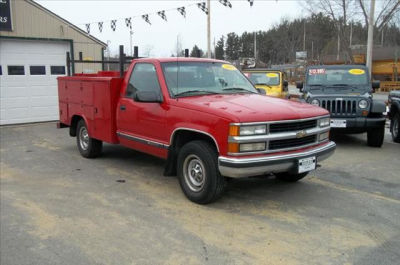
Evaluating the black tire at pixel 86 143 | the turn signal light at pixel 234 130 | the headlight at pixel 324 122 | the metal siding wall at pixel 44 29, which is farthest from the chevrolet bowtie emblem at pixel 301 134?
the metal siding wall at pixel 44 29

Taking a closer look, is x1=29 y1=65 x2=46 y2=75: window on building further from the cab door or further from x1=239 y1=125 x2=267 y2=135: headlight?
x1=239 y1=125 x2=267 y2=135: headlight

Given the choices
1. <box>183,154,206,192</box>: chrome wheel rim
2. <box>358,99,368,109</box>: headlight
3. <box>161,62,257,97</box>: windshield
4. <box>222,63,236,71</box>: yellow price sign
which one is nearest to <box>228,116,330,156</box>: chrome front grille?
<box>183,154,206,192</box>: chrome wheel rim

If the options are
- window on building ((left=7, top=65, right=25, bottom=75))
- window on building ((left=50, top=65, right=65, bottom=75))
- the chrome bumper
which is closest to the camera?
the chrome bumper

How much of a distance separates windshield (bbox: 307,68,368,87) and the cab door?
5.58 meters

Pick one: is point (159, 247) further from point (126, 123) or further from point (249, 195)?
point (126, 123)

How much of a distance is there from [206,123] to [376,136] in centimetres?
561

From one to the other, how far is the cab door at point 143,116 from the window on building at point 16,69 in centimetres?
792

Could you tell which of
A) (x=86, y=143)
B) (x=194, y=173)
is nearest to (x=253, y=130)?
(x=194, y=173)

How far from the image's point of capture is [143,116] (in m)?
6.00

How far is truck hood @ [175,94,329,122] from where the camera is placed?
4641mm

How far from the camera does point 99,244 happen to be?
13.2 ft

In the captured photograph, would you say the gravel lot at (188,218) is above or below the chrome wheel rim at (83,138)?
below

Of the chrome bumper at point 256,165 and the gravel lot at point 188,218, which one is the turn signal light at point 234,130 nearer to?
the chrome bumper at point 256,165

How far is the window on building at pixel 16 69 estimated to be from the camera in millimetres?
12859
